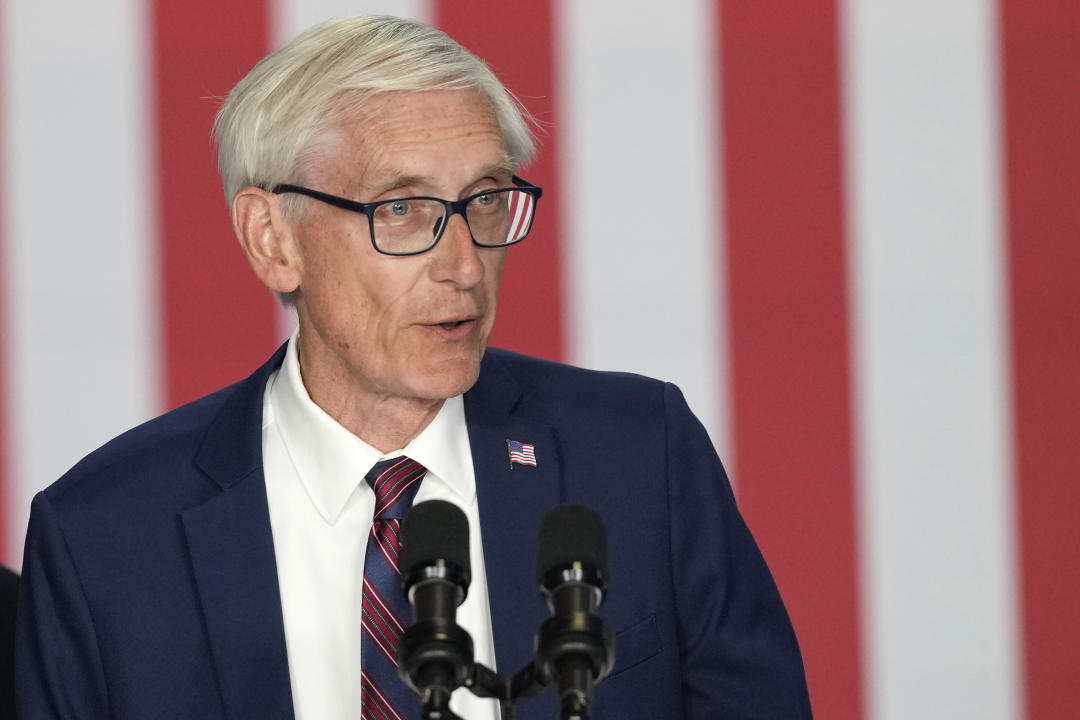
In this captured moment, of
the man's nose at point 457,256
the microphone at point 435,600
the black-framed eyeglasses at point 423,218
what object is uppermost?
the black-framed eyeglasses at point 423,218

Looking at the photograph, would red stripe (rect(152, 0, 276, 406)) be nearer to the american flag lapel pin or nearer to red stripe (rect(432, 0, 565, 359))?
red stripe (rect(432, 0, 565, 359))

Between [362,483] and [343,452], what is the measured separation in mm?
38

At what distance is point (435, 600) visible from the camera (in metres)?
0.90

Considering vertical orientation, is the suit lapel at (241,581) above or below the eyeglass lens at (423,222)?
below

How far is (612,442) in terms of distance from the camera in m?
1.55

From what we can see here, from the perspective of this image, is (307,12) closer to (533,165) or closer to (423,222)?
(533,165)

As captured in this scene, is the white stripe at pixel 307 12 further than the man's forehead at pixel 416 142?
Yes

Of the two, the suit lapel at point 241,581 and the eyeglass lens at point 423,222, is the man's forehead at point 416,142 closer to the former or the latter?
the eyeglass lens at point 423,222

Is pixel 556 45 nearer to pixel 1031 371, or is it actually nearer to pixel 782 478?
pixel 782 478

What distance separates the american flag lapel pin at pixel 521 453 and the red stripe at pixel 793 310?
1.05 meters

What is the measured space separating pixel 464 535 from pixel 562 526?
7cm

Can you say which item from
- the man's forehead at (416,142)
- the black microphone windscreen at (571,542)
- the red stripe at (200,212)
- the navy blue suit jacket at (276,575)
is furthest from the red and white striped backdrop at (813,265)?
the black microphone windscreen at (571,542)

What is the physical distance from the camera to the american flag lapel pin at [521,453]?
1.52 m

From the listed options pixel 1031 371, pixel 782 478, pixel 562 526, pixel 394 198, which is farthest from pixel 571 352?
pixel 562 526
